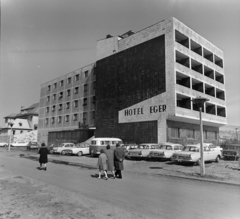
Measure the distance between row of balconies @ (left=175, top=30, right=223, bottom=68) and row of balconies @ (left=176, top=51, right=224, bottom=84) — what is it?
65.2 inches

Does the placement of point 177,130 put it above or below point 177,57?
below

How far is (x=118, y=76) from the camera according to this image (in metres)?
36.3

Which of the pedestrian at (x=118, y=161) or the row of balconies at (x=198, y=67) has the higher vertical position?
the row of balconies at (x=198, y=67)

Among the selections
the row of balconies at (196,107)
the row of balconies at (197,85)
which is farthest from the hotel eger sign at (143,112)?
the row of balconies at (197,85)

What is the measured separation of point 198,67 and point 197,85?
2.84m

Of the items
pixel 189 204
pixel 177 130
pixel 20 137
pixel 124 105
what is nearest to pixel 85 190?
pixel 189 204

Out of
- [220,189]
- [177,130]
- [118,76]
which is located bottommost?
[220,189]

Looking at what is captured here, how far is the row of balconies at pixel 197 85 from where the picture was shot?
31.5 metres

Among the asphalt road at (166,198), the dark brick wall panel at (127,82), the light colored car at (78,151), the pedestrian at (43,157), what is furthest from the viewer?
the dark brick wall panel at (127,82)

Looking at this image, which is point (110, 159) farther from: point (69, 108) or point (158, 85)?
point (69, 108)

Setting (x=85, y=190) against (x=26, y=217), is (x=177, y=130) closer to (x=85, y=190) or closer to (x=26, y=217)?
(x=85, y=190)

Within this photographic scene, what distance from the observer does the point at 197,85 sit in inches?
1355

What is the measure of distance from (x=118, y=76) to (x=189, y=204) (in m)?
30.9

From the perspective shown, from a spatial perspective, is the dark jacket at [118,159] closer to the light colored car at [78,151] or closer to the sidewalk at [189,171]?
the sidewalk at [189,171]
